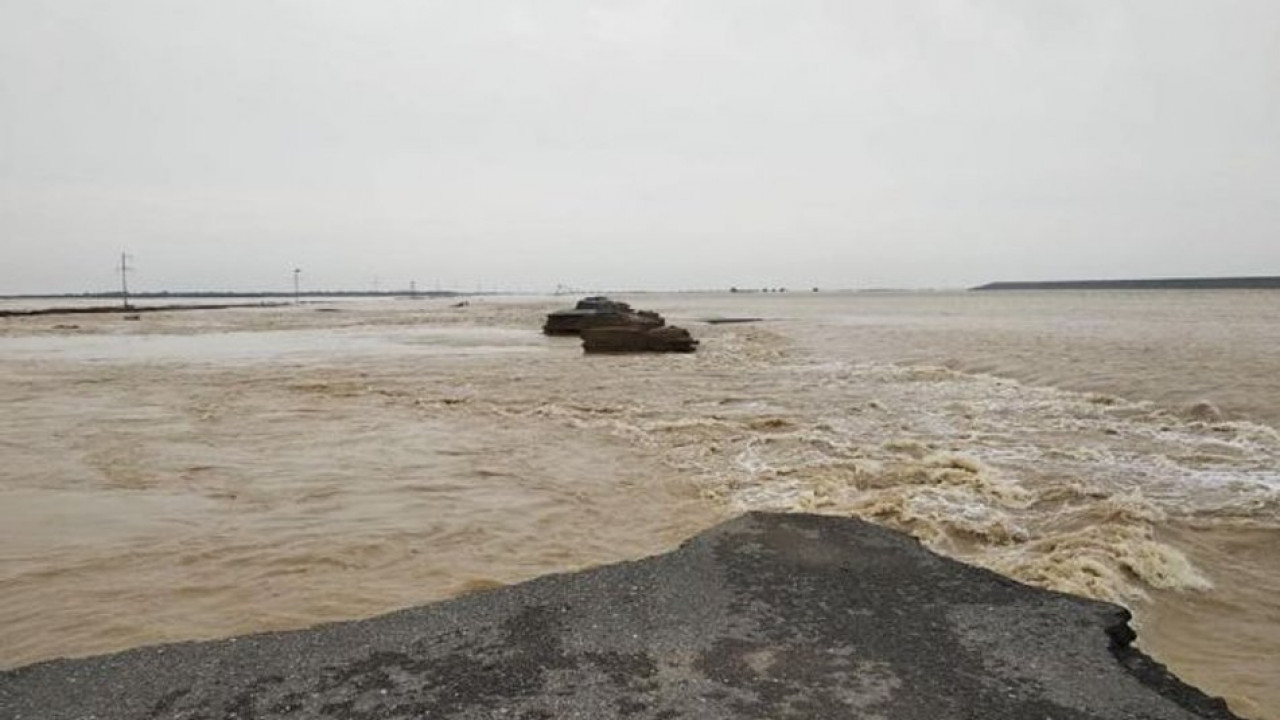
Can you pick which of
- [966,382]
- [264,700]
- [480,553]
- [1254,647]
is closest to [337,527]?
[480,553]

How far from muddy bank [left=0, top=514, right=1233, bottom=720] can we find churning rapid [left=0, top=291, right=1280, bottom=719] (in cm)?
102

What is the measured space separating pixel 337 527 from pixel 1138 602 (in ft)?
24.1

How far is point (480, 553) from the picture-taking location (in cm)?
732

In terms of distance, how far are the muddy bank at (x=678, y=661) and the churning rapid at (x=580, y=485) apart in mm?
1022

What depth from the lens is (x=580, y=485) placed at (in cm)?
1012

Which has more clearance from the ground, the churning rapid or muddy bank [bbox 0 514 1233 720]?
muddy bank [bbox 0 514 1233 720]

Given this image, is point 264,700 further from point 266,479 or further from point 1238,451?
point 1238,451

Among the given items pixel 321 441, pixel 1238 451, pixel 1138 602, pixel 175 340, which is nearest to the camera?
pixel 1138 602

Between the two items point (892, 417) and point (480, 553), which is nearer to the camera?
point (480, 553)

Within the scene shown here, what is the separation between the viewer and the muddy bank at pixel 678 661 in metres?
3.86

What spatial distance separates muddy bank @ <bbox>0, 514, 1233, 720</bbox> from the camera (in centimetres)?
386

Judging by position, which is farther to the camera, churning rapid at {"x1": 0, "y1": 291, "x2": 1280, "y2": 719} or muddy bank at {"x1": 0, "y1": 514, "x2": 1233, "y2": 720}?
churning rapid at {"x1": 0, "y1": 291, "x2": 1280, "y2": 719}

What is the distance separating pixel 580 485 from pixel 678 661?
5901 mm

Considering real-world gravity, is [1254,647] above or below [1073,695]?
below
